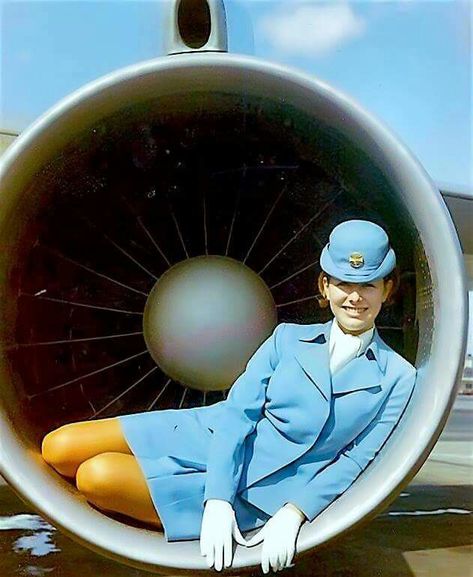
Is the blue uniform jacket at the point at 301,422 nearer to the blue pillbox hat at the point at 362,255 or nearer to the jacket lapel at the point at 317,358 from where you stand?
the jacket lapel at the point at 317,358

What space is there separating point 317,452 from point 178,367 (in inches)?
22.4

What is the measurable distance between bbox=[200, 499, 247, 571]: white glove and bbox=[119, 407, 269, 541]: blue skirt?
53 millimetres

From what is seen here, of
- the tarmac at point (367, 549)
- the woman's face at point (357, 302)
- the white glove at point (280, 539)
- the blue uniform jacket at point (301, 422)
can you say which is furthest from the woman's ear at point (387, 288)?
the white glove at point (280, 539)

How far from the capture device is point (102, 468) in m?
1.83

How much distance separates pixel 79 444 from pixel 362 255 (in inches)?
29.1

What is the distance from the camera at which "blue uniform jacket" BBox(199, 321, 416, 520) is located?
1823 millimetres

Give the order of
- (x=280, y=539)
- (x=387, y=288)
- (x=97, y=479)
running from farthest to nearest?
(x=387, y=288), (x=97, y=479), (x=280, y=539)

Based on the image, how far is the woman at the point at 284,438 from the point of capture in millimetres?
1814

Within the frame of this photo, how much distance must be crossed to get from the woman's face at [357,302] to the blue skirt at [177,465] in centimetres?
38

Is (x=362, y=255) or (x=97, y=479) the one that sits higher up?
(x=362, y=255)

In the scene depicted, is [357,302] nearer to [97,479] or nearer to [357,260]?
[357,260]

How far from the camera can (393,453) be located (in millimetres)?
1772

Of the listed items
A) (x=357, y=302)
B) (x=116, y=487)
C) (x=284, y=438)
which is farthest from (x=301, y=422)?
(x=116, y=487)

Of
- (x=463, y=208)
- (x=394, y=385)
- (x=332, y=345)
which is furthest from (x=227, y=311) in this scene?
(x=463, y=208)
